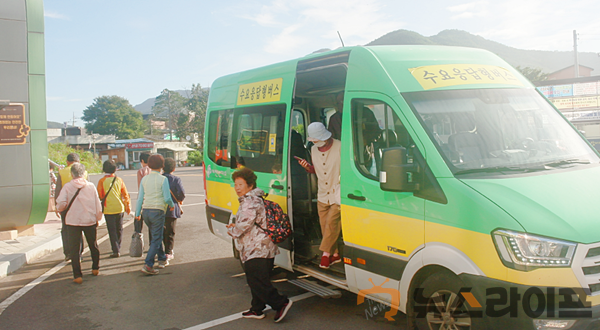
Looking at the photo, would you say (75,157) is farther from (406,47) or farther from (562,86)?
(562,86)

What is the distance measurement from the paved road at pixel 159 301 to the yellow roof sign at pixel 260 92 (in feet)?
8.10

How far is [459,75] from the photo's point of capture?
4246mm

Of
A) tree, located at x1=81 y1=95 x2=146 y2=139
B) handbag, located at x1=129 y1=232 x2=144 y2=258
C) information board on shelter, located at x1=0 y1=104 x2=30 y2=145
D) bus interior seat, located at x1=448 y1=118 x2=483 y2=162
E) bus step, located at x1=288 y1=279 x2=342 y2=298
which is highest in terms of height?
tree, located at x1=81 y1=95 x2=146 y2=139

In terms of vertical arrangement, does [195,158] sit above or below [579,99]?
below

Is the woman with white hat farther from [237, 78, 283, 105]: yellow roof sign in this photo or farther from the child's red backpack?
[237, 78, 283, 105]: yellow roof sign

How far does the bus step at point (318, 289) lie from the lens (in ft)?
16.0

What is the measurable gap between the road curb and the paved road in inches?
5.8

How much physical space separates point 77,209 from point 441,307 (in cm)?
513

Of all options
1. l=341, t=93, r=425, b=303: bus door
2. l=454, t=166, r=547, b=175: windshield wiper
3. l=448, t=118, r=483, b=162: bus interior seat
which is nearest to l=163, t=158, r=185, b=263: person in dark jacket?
l=341, t=93, r=425, b=303: bus door

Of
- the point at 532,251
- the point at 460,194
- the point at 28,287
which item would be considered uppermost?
the point at 460,194

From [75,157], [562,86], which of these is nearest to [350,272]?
[75,157]

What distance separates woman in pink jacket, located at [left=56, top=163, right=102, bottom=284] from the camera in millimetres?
6473

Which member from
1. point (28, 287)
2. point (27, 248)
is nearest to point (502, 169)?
point (28, 287)

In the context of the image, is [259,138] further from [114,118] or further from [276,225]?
[114,118]
